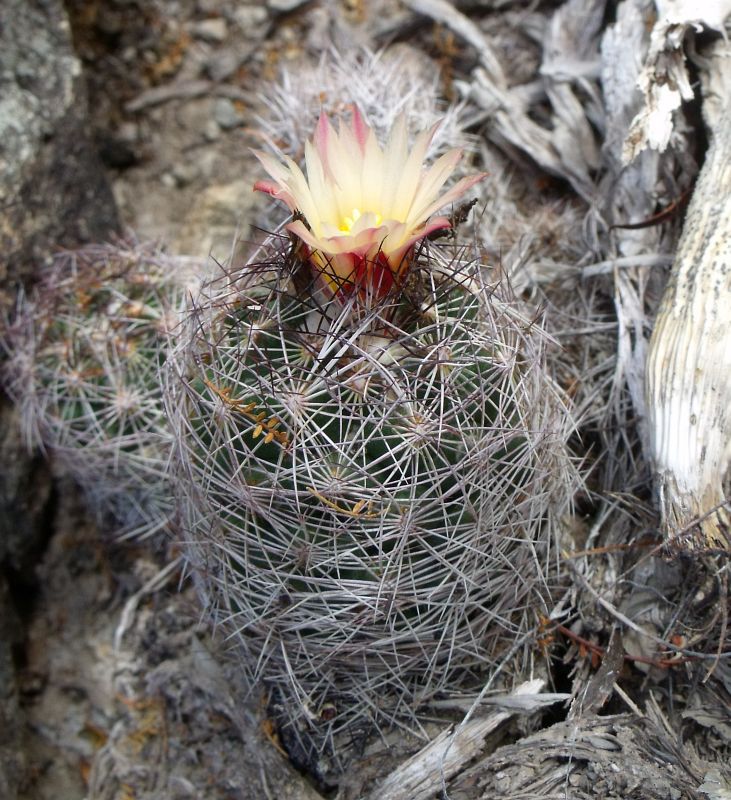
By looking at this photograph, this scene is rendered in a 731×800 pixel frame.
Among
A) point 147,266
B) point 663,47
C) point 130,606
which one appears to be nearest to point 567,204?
point 663,47

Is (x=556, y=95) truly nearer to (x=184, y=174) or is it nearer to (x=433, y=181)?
(x=433, y=181)

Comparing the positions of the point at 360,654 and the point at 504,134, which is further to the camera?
the point at 504,134

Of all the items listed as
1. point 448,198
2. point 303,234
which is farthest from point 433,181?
point 303,234

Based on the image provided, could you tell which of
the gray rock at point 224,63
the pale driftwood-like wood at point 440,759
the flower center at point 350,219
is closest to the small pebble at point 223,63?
the gray rock at point 224,63

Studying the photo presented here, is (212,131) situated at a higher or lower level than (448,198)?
lower

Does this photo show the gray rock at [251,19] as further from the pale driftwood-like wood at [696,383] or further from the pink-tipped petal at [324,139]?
the pale driftwood-like wood at [696,383]

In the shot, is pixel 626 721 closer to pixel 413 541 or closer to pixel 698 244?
pixel 413 541

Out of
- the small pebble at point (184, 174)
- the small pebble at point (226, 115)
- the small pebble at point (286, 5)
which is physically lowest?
the small pebble at point (184, 174)
